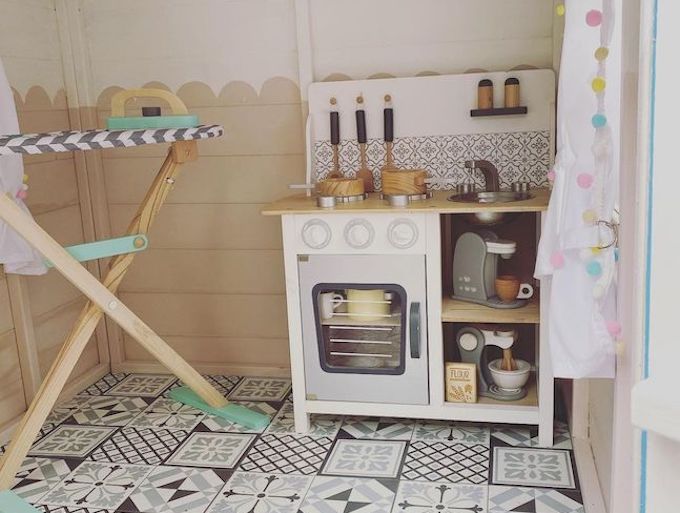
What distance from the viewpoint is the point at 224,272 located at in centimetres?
311

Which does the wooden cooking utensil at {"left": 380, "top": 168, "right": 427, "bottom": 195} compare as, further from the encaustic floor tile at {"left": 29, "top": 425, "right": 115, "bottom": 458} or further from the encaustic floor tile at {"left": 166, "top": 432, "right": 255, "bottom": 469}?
the encaustic floor tile at {"left": 29, "top": 425, "right": 115, "bottom": 458}

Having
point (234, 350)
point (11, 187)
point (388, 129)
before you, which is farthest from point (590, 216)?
point (234, 350)

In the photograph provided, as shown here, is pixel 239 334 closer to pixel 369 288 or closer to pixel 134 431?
pixel 134 431

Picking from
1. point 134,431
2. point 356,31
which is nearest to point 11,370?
point 134,431

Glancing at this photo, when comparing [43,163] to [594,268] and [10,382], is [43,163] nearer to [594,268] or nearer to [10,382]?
[10,382]

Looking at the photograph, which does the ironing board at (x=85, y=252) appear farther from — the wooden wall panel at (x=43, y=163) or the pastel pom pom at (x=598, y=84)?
the pastel pom pom at (x=598, y=84)

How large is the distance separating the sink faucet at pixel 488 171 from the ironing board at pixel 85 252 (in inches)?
33.9

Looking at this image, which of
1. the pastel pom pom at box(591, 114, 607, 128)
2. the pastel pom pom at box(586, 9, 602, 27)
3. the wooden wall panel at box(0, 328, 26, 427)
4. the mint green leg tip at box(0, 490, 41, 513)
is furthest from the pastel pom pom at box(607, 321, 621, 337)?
the wooden wall panel at box(0, 328, 26, 427)

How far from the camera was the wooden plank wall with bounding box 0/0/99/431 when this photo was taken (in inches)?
107

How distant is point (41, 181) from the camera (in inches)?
114

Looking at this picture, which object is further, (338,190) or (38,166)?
(38,166)

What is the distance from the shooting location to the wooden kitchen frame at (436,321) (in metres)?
2.36

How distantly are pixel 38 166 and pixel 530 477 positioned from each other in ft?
6.92

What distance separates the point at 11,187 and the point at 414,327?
4.58 ft
